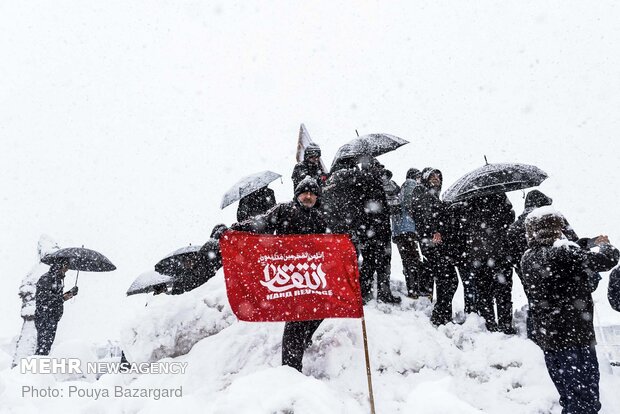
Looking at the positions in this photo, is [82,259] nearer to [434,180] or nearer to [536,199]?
[434,180]

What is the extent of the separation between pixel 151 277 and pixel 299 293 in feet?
25.0

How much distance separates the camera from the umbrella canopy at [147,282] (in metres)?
10.4

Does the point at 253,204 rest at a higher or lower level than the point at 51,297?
higher

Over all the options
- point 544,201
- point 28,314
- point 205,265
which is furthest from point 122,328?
point 544,201

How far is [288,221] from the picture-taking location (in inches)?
195

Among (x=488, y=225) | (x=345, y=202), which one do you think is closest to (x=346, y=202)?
(x=345, y=202)

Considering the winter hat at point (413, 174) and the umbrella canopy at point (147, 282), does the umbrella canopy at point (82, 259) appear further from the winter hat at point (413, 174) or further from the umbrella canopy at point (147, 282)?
the winter hat at point (413, 174)

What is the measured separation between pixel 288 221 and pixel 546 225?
8.39 feet

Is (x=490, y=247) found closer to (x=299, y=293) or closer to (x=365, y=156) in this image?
(x=365, y=156)

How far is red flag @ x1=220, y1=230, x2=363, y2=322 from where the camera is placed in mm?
4441

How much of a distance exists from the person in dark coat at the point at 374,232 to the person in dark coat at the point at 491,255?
1.15m

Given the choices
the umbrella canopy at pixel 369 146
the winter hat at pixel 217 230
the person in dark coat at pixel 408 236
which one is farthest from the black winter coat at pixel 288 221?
the person in dark coat at pixel 408 236

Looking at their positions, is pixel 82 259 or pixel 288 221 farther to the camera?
pixel 82 259

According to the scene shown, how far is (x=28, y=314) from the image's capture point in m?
8.34
